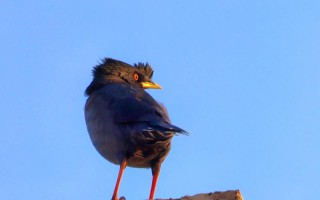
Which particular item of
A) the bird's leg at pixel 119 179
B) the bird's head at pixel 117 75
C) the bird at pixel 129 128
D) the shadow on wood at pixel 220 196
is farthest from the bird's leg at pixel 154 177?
the shadow on wood at pixel 220 196

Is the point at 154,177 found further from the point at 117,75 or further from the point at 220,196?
the point at 220,196

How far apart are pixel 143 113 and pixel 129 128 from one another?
256 millimetres

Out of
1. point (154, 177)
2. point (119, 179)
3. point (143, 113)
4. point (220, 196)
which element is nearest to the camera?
point (220, 196)

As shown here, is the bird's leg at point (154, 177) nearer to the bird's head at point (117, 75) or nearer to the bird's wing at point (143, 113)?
the bird's wing at point (143, 113)

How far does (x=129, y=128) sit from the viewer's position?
9.12 metres

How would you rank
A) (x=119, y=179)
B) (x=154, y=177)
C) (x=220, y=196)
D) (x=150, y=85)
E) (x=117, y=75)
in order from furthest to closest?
(x=150, y=85)
(x=117, y=75)
(x=154, y=177)
(x=119, y=179)
(x=220, y=196)

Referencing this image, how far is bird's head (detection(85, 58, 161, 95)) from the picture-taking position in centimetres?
1079

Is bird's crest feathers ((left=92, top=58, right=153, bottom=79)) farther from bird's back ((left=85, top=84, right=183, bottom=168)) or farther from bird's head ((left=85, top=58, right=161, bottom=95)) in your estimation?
bird's back ((left=85, top=84, right=183, bottom=168))

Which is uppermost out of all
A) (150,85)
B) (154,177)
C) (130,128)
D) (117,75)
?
(150,85)

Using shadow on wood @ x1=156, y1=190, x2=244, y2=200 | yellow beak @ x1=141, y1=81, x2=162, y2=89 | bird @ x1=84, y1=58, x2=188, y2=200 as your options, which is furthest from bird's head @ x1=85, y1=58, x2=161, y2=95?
shadow on wood @ x1=156, y1=190, x2=244, y2=200

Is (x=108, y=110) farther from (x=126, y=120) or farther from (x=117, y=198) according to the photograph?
(x=117, y=198)

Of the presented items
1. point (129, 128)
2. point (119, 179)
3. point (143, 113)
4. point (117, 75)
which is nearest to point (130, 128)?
point (129, 128)

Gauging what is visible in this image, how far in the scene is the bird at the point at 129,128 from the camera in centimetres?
886

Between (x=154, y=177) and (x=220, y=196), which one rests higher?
(x=154, y=177)
